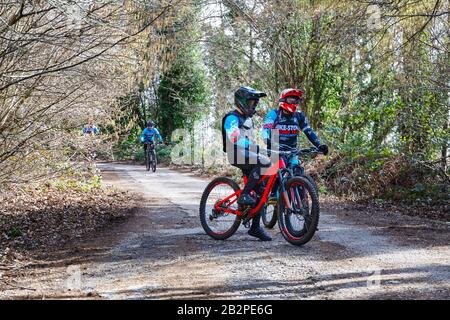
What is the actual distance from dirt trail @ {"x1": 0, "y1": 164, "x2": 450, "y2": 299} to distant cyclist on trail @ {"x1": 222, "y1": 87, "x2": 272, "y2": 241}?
2.42ft

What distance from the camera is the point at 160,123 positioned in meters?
32.8

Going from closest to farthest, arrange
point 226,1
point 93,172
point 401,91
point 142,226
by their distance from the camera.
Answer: point 142,226, point 401,91, point 93,172, point 226,1

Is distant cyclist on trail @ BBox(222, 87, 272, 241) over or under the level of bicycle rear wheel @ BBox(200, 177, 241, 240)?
over

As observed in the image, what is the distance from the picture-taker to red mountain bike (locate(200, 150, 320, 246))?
264 inches

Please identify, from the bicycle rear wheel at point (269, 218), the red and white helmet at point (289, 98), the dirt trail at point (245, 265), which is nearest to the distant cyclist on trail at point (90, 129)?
the dirt trail at point (245, 265)

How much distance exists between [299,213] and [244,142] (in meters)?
1.14

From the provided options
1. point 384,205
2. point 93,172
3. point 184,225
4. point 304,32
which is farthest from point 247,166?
point 304,32

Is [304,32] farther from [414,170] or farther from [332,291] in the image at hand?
[332,291]

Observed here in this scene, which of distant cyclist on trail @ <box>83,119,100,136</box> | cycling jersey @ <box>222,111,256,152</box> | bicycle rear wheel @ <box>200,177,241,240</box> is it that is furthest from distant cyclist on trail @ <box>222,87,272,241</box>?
distant cyclist on trail @ <box>83,119,100,136</box>

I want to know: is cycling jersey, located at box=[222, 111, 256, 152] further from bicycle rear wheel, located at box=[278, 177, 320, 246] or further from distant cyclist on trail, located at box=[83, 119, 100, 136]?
distant cyclist on trail, located at box=[83, 119, 100, 136]

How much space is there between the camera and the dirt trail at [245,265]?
4.89 meters

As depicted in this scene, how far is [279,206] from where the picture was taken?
23.3 ft

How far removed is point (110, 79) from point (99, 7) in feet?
5.63
